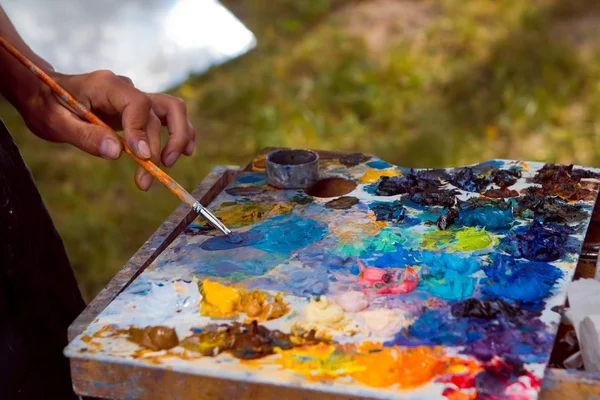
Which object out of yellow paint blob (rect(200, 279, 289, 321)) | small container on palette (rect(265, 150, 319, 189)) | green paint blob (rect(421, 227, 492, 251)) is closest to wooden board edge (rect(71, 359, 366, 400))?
yellow paint blob (rect(200, 279, 289, 321))

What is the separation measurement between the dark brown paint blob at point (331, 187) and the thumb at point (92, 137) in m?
0.46

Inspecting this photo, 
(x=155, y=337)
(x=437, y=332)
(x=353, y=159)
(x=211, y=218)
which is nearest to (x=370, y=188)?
(x=353, y=159)

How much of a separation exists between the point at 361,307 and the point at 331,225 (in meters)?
0.34

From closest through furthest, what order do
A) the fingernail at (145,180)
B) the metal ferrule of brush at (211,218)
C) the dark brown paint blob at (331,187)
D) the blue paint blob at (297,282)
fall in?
1. the blue paint blob at (297,282)
2. the metal ferrule of brush at (211,218)
3. the fingernail at (145,180)
4. the dark brown paint blob at (331,187)

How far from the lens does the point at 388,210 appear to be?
5.76ft

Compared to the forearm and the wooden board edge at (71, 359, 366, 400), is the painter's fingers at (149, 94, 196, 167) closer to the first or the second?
the forearm

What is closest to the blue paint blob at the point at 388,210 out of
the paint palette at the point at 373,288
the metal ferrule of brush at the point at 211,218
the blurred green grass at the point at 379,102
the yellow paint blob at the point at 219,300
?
the paint palette at the point at 373,288

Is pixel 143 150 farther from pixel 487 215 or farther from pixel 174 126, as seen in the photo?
pixel 487 215

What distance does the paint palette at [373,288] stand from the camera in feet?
4.03

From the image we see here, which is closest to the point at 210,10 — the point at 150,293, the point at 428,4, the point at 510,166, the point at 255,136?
the point at 255,136

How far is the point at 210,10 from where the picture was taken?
4945 mm

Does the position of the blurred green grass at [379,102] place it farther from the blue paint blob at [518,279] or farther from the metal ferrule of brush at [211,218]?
the blue paint blob at [518,279]

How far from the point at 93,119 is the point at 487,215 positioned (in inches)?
34.9

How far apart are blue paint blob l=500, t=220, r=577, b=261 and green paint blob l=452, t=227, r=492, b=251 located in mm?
34
